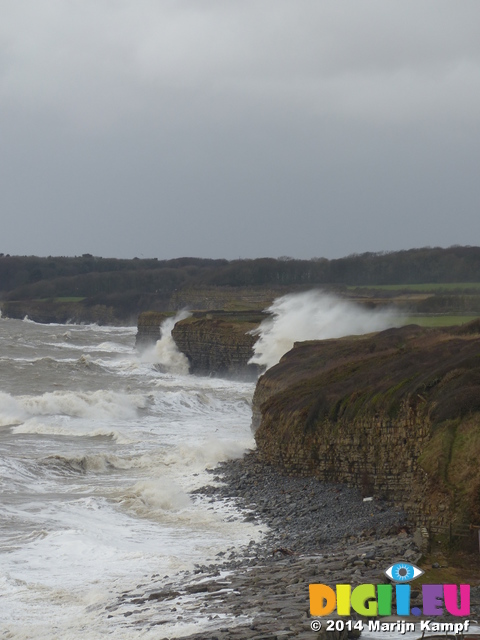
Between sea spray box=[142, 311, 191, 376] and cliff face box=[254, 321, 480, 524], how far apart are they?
38.3m

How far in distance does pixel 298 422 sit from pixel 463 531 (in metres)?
8.42

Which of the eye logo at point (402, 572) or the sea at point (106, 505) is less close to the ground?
the eye logo at point (402, 572)

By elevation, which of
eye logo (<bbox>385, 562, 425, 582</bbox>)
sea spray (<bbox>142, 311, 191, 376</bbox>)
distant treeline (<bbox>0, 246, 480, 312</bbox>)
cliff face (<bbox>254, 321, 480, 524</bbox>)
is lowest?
sea spray (<bbox>142, 311, 191, 376</bbox>)

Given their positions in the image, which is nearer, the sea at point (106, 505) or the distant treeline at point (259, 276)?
the sea at point (106, 505)

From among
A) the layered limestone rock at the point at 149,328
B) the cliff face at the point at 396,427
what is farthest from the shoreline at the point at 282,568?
the layered limestone rock at the point at 149,328

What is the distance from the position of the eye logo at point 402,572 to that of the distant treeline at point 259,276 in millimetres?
77191

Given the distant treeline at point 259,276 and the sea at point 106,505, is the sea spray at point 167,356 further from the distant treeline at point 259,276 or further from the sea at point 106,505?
the distant treeline at point 259,276

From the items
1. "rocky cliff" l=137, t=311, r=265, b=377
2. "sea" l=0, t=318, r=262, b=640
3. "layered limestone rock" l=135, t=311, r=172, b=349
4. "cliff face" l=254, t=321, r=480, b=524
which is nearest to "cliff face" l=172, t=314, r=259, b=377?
"rocky cliff" l=137, t=311, r=265, b=377

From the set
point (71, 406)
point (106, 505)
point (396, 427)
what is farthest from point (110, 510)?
point (71, 406)

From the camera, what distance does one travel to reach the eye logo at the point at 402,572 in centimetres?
1112

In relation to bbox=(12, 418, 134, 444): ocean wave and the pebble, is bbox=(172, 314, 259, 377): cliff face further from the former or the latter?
the pebble

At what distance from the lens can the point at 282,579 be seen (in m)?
12.3

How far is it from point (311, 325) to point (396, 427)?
1420 inches

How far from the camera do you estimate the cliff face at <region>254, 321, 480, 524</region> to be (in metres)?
13.8
